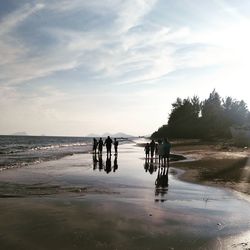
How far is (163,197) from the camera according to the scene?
56.9 feet

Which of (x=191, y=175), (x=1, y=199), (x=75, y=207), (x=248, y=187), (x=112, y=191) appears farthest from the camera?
(x=191, y=175)

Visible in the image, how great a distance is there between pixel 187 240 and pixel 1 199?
840 centimetres

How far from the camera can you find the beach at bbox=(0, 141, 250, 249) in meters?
10.1

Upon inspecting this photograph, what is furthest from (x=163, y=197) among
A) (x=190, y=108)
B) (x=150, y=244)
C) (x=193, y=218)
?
(x=190, y=108)

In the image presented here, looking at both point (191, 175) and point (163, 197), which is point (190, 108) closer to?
point (191, 175)

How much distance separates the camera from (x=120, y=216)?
12.9 meters

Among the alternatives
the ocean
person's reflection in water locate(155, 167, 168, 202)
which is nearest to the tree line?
the ocean

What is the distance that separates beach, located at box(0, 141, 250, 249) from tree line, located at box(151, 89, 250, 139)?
278 ft

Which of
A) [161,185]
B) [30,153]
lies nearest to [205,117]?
[30,153]

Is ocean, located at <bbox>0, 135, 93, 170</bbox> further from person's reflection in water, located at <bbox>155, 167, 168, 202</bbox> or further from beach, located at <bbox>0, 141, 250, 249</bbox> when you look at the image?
beach, located at <bbox>0, 141, 250, 249</bbox>

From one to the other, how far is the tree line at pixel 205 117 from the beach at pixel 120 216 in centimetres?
8480

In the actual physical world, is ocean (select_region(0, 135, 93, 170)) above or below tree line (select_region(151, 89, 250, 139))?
below

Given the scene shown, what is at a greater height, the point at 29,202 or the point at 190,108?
the point at 190,108

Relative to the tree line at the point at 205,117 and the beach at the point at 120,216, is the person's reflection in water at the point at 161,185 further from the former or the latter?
the tree line at the point at 205,117
